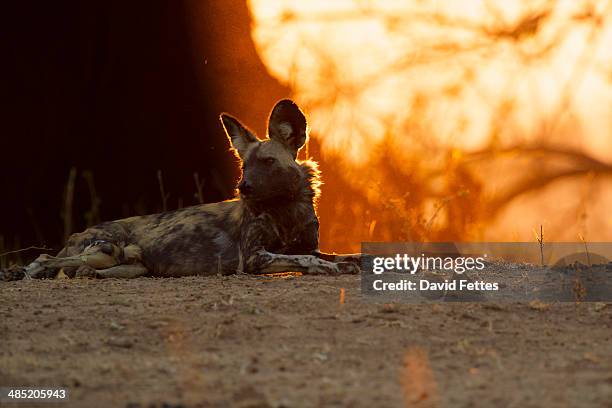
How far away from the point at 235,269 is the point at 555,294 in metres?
2.55

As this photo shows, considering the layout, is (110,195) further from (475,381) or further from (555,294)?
(475,381)

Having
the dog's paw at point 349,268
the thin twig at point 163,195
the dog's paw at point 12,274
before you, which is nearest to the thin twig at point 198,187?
the thin twig at point 163,195

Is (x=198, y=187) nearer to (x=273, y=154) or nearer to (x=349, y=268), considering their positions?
(x=273, y=154)

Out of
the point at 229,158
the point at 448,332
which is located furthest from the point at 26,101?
the point at 448,332

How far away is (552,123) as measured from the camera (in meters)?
12.5

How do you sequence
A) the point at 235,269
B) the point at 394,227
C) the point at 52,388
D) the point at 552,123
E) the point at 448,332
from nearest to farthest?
the point at 52,388 < the point at 448,332 < the point at 235,269 < the point at 394,227 < the point at 552,123

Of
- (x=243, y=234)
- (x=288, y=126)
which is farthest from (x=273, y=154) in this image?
(x=243, y=234)

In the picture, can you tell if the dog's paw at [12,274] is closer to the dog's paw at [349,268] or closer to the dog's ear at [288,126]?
the dog's ear at [288,126]

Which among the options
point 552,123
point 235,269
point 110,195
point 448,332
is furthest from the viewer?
point 552,123

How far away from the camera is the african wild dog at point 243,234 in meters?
7.43

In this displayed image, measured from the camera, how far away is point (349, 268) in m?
6.91

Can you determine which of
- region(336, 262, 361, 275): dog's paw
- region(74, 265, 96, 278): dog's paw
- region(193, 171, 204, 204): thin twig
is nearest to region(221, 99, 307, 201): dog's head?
region(336, 262, 361, 275): dog's paw

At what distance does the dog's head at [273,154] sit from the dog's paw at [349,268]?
80cm

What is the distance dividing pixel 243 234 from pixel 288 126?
2.81 feet
